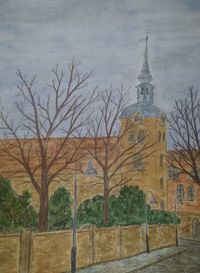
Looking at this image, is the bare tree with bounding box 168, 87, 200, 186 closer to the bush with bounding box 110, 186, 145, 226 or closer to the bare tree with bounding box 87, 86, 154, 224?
the bare tree with bounding box 87, 86, 154, 224

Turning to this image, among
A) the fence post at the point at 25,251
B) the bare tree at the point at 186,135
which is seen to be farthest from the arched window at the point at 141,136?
the fence post at the point at 25,251

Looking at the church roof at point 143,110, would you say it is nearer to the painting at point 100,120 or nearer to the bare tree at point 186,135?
the painting at point 100,120

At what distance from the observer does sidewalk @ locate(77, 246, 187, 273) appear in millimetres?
4598

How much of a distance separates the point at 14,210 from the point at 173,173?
1594mm

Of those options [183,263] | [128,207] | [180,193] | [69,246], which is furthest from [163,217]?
[69,246]

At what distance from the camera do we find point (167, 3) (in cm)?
481

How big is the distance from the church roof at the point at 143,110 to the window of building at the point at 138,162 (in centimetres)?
41

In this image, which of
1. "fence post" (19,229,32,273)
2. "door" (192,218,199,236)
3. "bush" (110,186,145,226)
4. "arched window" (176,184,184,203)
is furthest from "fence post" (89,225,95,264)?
"door" (192,218,199,236)

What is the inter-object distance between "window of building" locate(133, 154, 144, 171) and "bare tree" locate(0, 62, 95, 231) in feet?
1.83

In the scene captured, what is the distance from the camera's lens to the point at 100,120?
15.8 ft

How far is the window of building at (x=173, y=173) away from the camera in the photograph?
4.85 meters

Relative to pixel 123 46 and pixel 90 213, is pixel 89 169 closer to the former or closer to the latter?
pixel 90 213

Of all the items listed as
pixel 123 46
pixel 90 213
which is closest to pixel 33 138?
pixel 90 213

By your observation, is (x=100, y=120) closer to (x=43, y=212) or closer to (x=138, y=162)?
(x=138, y=162)
